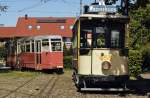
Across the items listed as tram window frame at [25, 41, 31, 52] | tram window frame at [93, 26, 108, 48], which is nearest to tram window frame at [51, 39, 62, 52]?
tram window frame at [25, 41, 31, 52]

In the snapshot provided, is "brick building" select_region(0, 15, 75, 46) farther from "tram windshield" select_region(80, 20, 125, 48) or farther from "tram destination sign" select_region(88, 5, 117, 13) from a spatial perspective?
"tram windshield" select_region(80, 20, 125, 48)

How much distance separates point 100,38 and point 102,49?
529 mm

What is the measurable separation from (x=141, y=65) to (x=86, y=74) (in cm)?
1172

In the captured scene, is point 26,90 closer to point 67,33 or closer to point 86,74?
point 86,74

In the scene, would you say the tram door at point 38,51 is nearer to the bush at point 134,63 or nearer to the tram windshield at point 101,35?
the bush at point 134,63

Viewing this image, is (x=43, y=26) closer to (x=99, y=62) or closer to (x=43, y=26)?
(x=43, y=26)

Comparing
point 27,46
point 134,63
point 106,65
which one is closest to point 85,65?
point 106,65

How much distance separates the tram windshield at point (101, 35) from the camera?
19562mm

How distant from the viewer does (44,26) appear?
337ft

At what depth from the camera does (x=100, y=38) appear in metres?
19.7

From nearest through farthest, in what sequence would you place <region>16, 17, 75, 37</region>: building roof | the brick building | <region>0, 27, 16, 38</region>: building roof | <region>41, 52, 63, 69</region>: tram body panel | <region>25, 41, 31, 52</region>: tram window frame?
<region>41, 52, 63, 69</region>: tram body panel, <region>25, 41, 31, 52</region>: tram window frame, the brick building, <region>16, 17, 75, 37</region>: building roof, <region>0, 27, 16, 38</region>: building roof

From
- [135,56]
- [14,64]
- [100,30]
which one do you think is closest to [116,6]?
[100,30]

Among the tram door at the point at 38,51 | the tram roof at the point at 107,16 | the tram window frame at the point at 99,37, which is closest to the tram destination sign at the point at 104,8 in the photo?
the tram roof at the point at 107,16

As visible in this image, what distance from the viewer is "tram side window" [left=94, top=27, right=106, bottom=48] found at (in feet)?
64.1
